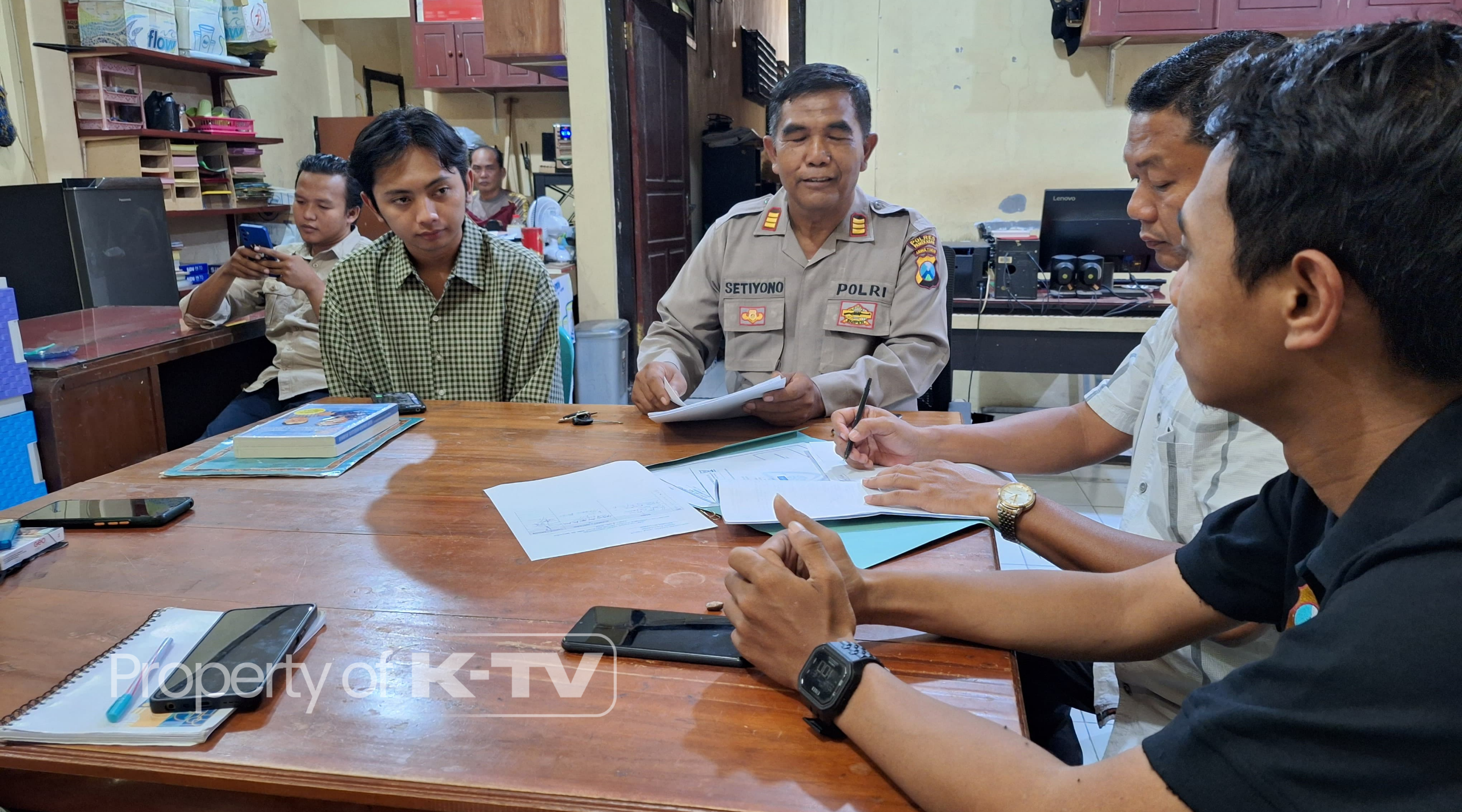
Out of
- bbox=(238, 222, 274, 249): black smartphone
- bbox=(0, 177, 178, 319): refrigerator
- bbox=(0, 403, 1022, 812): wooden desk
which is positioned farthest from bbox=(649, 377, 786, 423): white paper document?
bbox=(0, 177, 178, 319): refrigerator

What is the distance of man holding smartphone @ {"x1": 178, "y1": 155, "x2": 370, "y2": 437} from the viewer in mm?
2660

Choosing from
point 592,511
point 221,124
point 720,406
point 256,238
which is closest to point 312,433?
point 592,511

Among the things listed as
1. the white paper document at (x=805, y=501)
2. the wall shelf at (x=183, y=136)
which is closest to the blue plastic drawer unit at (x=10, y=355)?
the white paper document at (x=805, y=501)

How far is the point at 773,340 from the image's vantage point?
2227 millimetres

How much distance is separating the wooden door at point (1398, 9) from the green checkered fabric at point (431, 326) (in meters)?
3.71

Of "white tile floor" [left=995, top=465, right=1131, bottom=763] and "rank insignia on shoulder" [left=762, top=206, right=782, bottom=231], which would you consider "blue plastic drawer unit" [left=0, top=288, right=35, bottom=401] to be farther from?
"white tile floor" [left=995, top=465, right=1131, bottom=763]

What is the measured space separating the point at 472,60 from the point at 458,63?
0.41 feet

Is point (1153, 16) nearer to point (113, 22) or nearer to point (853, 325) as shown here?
point (853, 325)

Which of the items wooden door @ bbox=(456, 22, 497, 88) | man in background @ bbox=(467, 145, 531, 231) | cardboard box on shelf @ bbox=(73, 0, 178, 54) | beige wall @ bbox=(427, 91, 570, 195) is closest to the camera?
cardboard box on shelf @ bbox=(73, 0, 178, 54)

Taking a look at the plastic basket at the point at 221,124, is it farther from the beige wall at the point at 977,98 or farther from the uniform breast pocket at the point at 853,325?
the uniform breast pocket at the point at 853,325

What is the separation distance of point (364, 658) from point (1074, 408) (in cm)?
122

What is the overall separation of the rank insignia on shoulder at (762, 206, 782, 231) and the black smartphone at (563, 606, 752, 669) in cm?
152

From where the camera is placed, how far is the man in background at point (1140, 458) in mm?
1078

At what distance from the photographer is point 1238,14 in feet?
12.1
